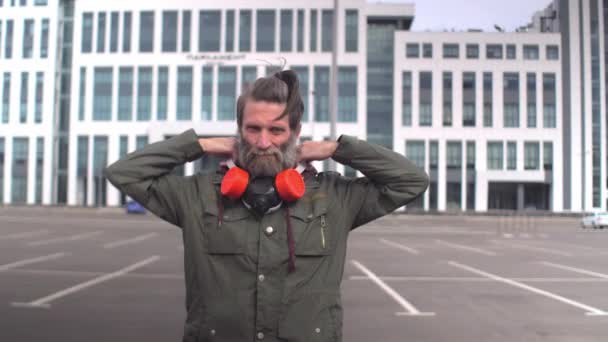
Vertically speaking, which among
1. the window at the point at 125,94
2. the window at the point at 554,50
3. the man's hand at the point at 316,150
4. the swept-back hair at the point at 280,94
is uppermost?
the window at the point at 125,94

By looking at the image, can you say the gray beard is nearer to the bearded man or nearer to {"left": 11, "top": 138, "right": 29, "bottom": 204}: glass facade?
the bearded man

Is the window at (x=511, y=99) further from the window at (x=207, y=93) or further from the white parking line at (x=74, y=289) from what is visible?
the white parking line at (x=74, y=289)

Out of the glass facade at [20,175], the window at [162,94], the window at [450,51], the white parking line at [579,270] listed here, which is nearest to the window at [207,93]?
the window at [162,94]

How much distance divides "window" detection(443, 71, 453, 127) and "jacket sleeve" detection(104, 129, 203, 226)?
45.8 metres

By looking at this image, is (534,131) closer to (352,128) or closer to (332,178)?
(352,128)

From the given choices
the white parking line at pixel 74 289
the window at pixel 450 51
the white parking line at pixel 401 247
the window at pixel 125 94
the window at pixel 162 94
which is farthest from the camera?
the window at pixel 450 51

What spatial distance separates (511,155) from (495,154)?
54.8 inches

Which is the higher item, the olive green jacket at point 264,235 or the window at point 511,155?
the window at point 511,155

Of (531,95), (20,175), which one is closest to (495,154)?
(531,95)

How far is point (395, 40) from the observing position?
4538 centimetres

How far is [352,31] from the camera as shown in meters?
41.9

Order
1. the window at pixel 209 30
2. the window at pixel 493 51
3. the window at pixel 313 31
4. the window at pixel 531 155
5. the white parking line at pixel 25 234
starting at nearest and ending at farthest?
the white parking line at pixel 25 234, the window at pixel 209 30, the window at pixel 313 31, the window at pixel 493 51, the window at pixel 531 155

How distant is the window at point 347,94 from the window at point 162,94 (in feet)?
48.6

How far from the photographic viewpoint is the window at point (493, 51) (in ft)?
140
